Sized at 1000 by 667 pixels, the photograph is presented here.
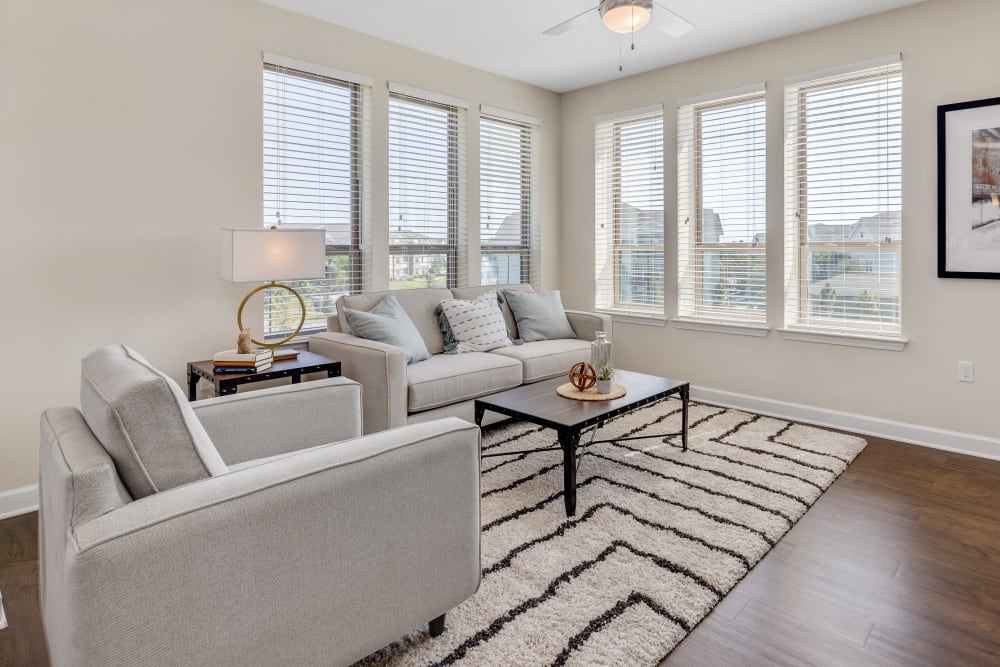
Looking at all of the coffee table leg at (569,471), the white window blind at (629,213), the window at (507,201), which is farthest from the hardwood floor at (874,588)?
the window at (507,201)

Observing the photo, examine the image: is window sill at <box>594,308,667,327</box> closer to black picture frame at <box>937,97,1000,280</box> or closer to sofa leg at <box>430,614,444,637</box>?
black picture frame at <box>937,97,1000,280</box>

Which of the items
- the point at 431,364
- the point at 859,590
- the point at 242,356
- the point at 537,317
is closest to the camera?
the point at 859,590

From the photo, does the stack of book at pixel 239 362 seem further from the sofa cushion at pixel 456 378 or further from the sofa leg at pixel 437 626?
the sofa leg at pixel 437 626

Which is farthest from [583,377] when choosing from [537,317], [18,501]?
[18,501]

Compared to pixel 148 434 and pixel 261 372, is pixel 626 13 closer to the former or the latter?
pixel 261 372

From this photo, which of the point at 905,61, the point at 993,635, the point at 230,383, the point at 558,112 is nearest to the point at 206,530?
the point at 230,383

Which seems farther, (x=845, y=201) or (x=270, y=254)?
(x=845, y=201)

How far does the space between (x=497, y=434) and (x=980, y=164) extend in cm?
308

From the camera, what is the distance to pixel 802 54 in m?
3.90

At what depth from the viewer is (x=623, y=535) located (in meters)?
2.39

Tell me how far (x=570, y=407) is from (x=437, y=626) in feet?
4.24

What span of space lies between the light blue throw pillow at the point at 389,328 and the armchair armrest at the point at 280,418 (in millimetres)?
1135

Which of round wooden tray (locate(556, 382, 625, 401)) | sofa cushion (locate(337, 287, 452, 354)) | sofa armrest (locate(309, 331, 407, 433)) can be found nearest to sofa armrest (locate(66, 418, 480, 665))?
round wooden tray (locate(556, 382, 625, 401))

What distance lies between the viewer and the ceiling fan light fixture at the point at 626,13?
8.89ft
